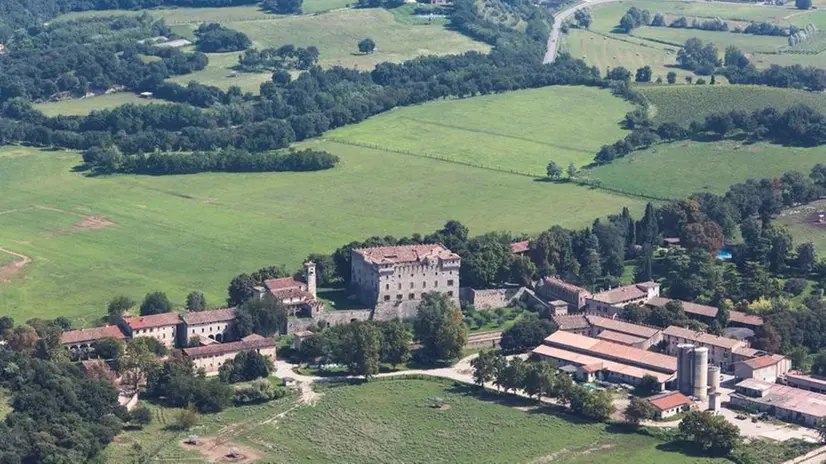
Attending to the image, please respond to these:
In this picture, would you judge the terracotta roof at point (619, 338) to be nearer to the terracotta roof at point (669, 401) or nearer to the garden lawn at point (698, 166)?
the terracotta roof at point (669, 401)

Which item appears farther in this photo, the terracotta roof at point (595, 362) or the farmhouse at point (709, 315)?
the farmhouse at point (709, 315)

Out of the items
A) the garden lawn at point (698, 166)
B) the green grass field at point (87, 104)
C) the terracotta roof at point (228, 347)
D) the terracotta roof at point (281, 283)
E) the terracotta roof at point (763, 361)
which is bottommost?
the green grass field at point (87, 104)

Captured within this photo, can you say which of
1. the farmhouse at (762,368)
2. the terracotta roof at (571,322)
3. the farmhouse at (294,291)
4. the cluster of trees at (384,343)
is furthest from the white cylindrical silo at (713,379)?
the farmhouse at (294,291)

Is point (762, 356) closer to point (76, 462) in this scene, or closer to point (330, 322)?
point (330, 322)

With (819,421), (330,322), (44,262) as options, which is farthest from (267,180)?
(819,421)

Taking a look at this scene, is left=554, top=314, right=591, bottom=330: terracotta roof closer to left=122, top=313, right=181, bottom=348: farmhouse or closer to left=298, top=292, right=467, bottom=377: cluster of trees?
left=298, top=292, right=467, bottom=377: cluster of trees

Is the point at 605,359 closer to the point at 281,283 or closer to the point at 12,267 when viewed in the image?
the point at 281,283
